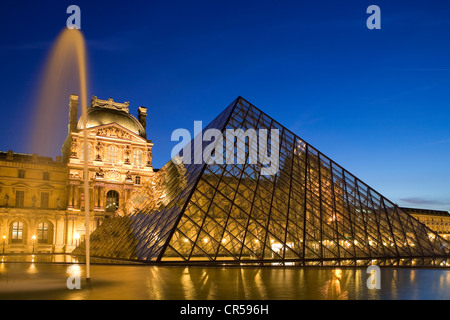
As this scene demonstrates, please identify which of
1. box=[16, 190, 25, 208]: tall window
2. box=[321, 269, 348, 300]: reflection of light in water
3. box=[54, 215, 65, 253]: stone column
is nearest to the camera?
box=[321, 269, 348, 300]: reflection of light in water

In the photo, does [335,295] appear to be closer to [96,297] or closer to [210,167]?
[96,297]

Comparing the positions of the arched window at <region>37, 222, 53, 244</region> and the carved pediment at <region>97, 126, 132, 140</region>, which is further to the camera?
the carved pediment at <region>97, 126, 132, 140</region>

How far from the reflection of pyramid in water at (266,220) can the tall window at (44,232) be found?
2919cm

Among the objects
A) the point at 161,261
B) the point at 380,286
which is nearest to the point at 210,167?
the point at 161,261

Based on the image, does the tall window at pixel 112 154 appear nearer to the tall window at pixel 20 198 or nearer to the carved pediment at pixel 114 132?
the carved pediment at pixel 114 132

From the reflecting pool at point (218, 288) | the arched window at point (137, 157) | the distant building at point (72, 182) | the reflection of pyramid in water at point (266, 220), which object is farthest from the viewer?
the arched window at point (137, 157)

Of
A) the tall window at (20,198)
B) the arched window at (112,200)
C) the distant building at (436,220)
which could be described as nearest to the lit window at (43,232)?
the tall window at (20,198)

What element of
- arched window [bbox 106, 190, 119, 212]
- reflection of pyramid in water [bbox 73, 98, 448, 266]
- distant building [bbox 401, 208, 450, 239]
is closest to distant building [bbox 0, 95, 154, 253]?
arched window [bbox 106, 190, 119, 212]

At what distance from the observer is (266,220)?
2069cm

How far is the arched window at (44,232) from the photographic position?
53688mm

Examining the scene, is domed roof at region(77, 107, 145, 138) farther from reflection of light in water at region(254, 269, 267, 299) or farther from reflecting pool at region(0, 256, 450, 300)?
reflection of light in water at region(254, 269, 267, 299)

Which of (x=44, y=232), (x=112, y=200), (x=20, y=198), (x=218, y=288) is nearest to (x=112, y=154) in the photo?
(x=112, y=200)

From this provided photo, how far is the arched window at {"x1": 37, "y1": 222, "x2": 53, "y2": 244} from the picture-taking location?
176 feet
